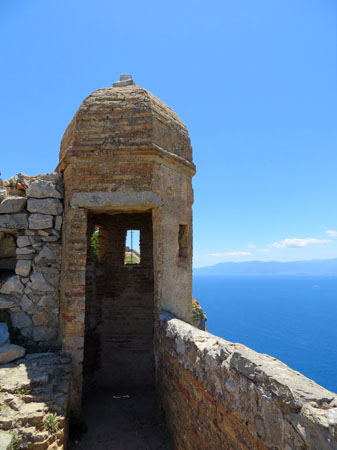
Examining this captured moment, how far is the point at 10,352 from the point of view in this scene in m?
4.61

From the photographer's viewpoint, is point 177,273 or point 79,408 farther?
point 177,273

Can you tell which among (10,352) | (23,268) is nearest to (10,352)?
(10,352)

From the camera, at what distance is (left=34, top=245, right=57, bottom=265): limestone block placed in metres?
5.51

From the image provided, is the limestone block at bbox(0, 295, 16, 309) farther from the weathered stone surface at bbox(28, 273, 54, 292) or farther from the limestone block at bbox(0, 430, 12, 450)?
the limestone block at bbox(0, 430, 12, 450)

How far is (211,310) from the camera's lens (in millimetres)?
65062

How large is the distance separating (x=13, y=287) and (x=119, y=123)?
3.29m

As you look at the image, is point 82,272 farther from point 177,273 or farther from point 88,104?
point 88,104

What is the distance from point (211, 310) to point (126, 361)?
59574 mm

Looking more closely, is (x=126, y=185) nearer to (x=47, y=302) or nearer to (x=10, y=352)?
(x=47, y=302)

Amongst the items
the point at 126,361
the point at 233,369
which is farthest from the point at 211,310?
the point at 233,369

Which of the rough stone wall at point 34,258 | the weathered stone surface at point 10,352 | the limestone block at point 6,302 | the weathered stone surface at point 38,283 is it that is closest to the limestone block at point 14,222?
the rough stone wall at point 34,258

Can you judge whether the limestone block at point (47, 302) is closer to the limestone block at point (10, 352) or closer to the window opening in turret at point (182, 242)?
the limestone block at point (10, 352)

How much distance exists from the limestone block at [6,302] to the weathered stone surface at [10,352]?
2.47 ft

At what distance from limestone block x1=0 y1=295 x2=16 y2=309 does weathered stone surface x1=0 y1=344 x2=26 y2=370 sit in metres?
0.75
